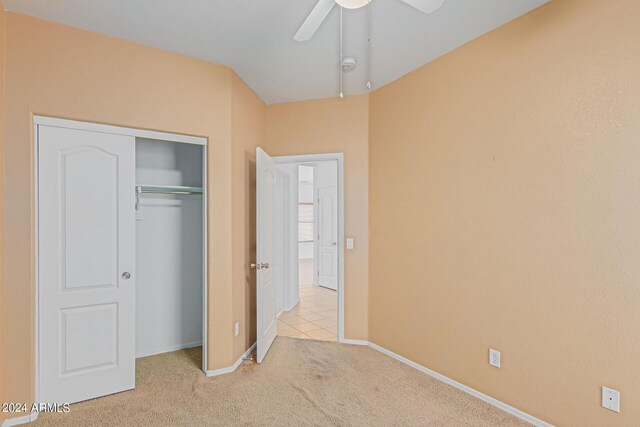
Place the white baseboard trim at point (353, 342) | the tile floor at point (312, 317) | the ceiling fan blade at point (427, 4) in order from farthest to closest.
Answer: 1. the tile floor at point (312, 317)
2. the white baseboard trim at point (353, 342)
3. the ceiling fan blade at point (427, 4)

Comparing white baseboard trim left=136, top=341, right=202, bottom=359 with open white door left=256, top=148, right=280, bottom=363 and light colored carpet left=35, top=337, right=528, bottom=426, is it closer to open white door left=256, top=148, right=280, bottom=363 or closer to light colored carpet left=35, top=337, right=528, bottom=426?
light colored carpet left=35, top=337, right=528, bottom=426

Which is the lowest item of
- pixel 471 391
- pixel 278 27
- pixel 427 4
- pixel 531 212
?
pixel 471 391

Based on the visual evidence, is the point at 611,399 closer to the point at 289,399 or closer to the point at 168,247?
the point at 289,399

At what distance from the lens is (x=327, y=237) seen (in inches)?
252

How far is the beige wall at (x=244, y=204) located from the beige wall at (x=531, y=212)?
1.51 m

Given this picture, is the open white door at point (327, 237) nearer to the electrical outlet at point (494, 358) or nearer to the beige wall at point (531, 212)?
the beige wall at point (531, 212)

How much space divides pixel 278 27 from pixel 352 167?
1.61m

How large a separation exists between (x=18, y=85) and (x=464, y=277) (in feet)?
11.4

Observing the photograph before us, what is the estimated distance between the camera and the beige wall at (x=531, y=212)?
1.75m

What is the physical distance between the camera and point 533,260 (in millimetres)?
2113

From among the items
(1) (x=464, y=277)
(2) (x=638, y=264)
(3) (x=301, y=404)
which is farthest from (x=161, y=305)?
(2) (x=638, y=264)

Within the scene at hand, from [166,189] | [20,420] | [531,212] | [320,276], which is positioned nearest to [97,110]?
[166,189]

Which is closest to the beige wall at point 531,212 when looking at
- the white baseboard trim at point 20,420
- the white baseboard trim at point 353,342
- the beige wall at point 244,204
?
the white baseboard trim at point 353,342

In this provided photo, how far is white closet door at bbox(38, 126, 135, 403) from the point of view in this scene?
2244mm
